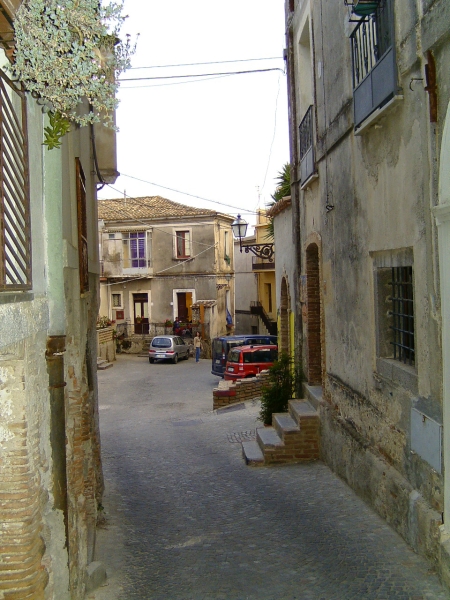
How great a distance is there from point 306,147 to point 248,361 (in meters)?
11.6

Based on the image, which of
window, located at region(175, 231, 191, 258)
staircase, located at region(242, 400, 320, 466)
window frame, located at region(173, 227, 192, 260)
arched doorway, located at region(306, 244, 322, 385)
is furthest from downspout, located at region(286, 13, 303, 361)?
window, located at region(175, 231, 191, 258)

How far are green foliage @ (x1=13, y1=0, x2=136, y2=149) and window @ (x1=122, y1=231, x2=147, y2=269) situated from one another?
36388 mm

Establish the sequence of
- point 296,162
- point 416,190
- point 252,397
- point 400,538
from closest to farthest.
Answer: point 416,190 < point 400,538 < point 296,162 < point 252,397

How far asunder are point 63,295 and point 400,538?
389 cm

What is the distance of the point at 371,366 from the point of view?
7.69 meters

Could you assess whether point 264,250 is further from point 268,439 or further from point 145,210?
point 145,210

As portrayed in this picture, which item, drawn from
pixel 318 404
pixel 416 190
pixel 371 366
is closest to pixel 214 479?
pixel 318 404

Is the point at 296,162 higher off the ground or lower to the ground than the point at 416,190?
higher

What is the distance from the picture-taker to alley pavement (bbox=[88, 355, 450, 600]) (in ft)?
19.5

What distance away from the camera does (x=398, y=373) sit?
662 cm

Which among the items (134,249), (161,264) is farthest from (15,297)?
(134,249)

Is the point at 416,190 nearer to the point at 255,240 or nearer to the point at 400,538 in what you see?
the point at 400,538

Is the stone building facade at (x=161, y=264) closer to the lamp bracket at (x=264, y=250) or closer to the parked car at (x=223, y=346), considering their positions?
the parked car at (x=223, y=346)

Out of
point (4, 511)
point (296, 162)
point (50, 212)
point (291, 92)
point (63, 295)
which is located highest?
point (291, 92)
